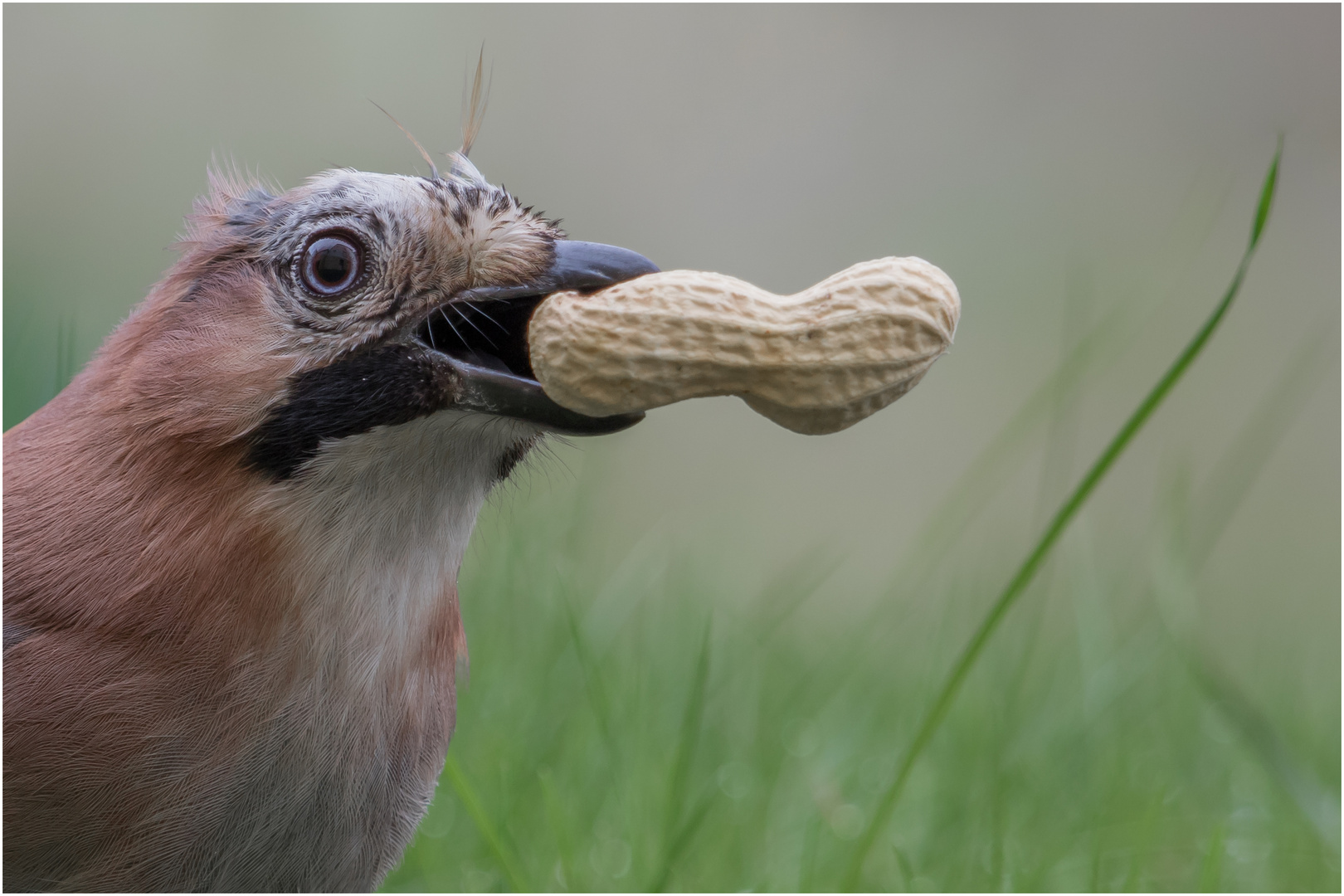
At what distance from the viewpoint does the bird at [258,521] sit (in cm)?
146

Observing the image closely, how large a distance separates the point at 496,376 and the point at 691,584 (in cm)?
220

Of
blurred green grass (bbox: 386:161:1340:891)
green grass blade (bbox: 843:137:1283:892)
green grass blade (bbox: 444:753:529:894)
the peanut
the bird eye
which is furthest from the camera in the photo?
blurred green grass (bbox: 386:161:1340:891)

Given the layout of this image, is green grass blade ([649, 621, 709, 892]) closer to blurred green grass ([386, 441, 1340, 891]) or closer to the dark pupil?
blurred green grass ([386, 441, 1340, 891])

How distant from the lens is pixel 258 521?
149 centimetres

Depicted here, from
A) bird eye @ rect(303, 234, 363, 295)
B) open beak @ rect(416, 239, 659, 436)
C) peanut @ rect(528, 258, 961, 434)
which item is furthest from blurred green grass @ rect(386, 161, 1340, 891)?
bird eye @ rect(303, 234, 363, 295)

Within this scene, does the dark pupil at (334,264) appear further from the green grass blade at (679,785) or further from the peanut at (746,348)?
the green grass blade at (679,785)

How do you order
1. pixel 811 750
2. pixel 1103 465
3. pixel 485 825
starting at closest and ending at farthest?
pixel 1103 465, pixel 485 825, pixel 811 750

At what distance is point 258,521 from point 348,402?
0.70ft

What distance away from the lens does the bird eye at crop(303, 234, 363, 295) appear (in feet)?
4.98

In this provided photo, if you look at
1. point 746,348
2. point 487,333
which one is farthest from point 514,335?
point 746,348

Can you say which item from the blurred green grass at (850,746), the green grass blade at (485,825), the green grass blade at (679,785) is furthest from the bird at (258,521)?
the green grass blade at (679,785)

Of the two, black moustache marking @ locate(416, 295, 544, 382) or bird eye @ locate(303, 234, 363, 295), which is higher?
bird eye @ locate(303, 234, 363, 295)

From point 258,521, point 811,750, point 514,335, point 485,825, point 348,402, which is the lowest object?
point 811,750

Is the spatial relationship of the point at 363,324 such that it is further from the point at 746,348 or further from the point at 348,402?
the point at 746,348
